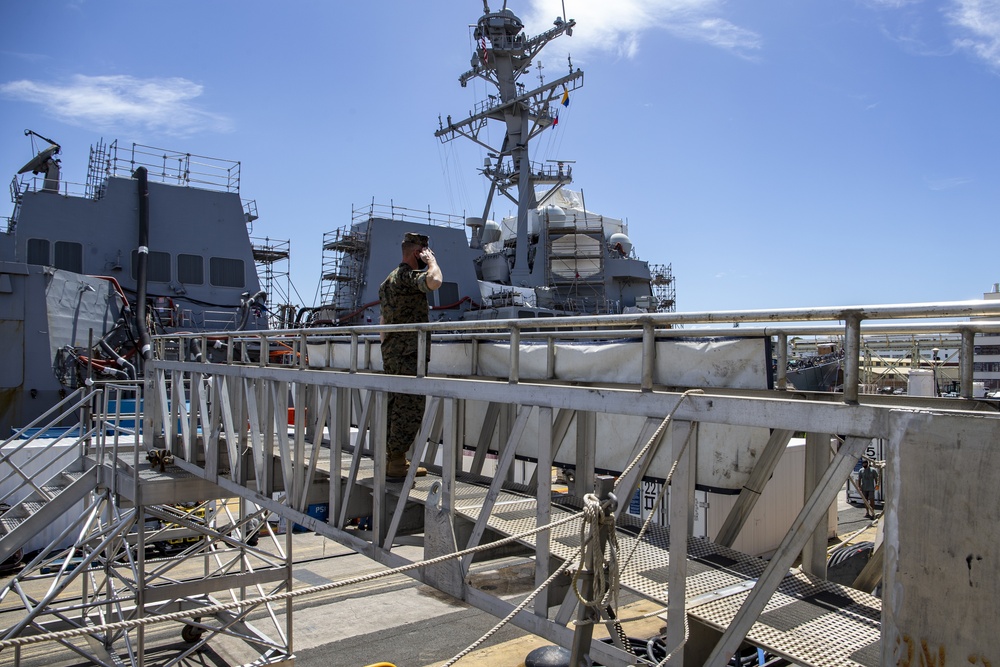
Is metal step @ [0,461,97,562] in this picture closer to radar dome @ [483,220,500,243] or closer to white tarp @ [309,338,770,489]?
white tarp @ [309,338,770,489]

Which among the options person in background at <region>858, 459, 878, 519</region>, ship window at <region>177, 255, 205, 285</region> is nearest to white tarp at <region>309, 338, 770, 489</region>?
person in background at <region>858, 459, 878, 519</region>

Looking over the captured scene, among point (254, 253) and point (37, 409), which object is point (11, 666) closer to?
point (37, 409)

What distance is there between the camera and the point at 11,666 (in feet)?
36.6

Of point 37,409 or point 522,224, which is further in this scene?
point 522,224

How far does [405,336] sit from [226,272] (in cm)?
1918

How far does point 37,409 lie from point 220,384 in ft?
37.5

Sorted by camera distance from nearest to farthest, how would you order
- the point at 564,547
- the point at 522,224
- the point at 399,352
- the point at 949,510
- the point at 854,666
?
the point at 949,510 → the point at 854,666 → the point at 564,547 → the point at 399,352 → the point at 522,224

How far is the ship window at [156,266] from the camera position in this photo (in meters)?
21.9

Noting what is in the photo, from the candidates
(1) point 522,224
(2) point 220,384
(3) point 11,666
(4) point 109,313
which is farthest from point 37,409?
(1) point 522,224

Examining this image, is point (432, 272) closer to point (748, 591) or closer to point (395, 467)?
point (395, 467)

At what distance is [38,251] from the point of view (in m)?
20.8

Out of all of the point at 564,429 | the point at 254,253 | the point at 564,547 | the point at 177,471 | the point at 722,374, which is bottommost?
the point at 177,471

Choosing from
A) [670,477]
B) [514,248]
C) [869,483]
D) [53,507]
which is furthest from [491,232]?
[670,477]

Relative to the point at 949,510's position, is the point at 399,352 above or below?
above
